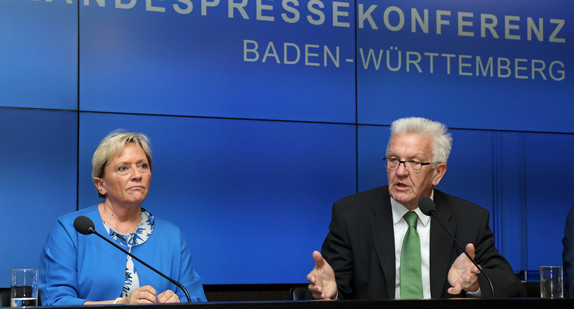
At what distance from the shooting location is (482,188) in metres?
4.65

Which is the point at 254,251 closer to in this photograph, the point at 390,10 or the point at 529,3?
the point at 390,10

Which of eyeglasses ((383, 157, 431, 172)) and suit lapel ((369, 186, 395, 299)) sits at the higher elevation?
eyeglasses ((383, 157, 431, 172))

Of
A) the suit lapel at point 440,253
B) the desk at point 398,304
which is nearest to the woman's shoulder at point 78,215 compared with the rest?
the desk at point 398,304

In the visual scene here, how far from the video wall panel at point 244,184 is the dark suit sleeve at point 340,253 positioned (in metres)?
1.11

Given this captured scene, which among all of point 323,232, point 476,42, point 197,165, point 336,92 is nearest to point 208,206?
point 197,165

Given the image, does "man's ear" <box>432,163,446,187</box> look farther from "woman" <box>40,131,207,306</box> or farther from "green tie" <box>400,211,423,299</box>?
"woman" <box>40,131,207,306</box>

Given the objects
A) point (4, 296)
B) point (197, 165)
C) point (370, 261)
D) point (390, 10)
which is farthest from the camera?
point (390, 10)

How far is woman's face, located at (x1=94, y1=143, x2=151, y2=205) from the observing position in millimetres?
3107

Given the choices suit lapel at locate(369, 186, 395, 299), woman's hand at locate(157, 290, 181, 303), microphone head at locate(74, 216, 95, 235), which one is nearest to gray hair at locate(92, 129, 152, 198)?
microphone head at locate(74, 216, 95, 235)

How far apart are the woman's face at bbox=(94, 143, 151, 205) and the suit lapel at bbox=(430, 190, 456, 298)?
49.9 inches

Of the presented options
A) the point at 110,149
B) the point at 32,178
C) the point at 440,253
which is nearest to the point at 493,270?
the point at 440,253

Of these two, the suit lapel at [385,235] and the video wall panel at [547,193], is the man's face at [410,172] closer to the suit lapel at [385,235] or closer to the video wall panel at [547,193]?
the suit lapel at [385,235]

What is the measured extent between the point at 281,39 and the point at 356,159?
0.86m

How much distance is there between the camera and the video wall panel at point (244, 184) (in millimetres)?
4141
